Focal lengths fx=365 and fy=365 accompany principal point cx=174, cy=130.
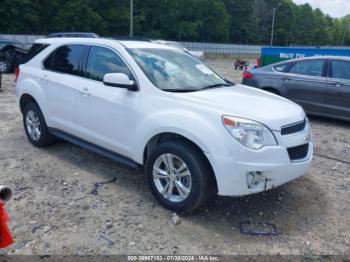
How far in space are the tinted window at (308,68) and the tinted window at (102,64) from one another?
5334 millimetres

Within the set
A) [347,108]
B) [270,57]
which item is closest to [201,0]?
[270,57]

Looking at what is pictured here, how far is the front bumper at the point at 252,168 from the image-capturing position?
336 centimetres

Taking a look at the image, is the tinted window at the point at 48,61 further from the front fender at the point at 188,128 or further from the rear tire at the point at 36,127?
the front fender at the point at 188,128

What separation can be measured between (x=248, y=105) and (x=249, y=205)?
1147 millimetres

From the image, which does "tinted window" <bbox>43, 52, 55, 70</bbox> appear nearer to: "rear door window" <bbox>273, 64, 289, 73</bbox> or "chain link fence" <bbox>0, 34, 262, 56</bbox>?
"rear door window" <bbox>273, 64, 289, 73</bbox>

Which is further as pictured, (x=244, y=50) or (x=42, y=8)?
(x=244, y=50)

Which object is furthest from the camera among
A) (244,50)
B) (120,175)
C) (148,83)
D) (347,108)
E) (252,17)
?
(252,17)

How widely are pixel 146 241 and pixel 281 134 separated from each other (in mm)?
1650

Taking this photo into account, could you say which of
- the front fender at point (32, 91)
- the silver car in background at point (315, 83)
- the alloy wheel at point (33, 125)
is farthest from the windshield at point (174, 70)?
the silver car in background at point (315, 83)

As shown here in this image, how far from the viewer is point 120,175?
483cm

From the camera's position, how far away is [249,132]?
3.43m

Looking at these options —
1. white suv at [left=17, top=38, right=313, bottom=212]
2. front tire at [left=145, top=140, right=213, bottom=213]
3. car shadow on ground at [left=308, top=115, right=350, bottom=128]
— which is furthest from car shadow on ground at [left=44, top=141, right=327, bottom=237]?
car shadow on ground at [left=308, top=115, right=350, bottom=128]

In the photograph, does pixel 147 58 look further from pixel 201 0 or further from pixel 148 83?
pixel 201 0

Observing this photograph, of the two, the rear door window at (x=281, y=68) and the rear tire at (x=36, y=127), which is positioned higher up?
the rear door window at (x=281, y=68)
